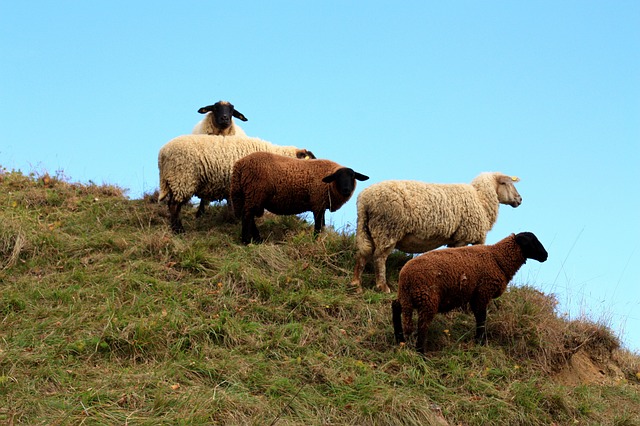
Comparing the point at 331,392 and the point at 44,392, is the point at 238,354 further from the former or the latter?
the point at 44,392

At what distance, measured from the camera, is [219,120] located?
600 inches

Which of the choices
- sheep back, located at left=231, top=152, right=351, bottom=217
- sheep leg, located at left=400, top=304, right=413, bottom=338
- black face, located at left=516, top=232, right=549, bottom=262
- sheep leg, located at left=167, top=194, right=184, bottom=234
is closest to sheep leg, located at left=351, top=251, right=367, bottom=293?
sheep back, located at left=231, top=152, right=351, bottom=217

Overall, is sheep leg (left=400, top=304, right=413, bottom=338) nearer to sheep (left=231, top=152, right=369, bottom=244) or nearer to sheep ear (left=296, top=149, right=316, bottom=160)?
sheep (left=231, top=152, right=369, bottom=244)

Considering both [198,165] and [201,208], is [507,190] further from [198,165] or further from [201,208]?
[201,208]

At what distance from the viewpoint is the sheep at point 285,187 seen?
12312 mm

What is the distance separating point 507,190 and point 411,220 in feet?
8.72

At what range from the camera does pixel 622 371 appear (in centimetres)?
1143

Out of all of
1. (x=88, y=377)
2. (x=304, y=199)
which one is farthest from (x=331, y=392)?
(x=304, y=199)

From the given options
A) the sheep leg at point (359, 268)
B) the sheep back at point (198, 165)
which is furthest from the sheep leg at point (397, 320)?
the sheep back at point (198, 165)

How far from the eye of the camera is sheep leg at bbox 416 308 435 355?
9.12 metres

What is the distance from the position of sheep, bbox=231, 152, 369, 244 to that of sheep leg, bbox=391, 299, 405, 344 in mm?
3314

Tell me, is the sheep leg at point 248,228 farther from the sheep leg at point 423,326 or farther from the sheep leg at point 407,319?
the sheep leg at point 423,326

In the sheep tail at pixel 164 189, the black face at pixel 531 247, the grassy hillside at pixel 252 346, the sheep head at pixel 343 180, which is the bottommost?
the grassy hillside at pixel 252 346

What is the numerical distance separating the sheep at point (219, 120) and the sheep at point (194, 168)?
157cm
